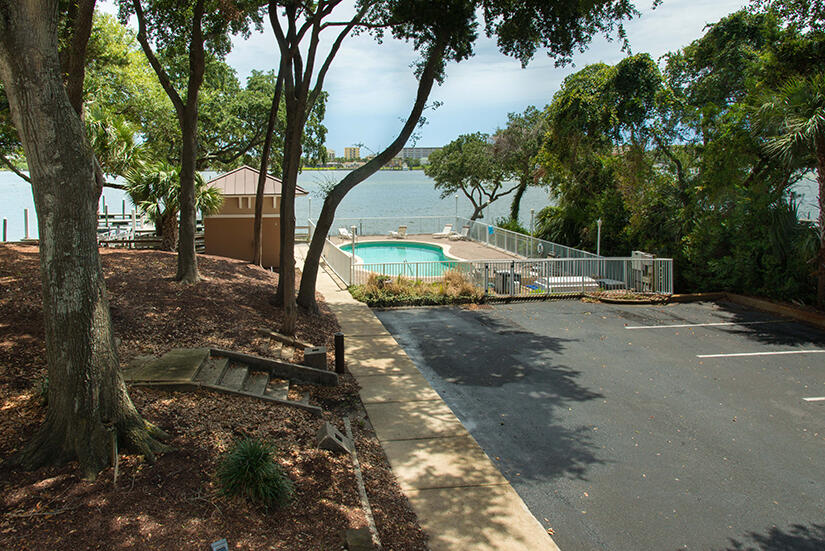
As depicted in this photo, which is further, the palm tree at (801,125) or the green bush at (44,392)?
the palm tree at (801,125)

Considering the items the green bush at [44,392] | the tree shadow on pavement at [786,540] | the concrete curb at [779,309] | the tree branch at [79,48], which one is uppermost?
the tree branch at [79,48]

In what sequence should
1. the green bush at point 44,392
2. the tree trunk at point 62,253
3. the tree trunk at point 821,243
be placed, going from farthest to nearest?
1. the tree trunk at point 821,243
2. the green bush at point 44,392
3. the tree trunk at point 62,253

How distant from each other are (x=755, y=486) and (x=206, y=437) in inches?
239

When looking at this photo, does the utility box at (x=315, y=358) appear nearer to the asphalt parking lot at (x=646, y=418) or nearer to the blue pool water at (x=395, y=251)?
the asphalt parking lot at (x=646, y=418)

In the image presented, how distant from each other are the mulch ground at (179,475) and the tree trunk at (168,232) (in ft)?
23.8

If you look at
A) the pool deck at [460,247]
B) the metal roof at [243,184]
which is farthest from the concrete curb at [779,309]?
the metal roof at [243,184]

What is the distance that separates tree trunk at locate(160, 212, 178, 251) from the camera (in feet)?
56.9

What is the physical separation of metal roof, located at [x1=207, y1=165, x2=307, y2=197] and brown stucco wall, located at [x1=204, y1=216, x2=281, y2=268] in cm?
46

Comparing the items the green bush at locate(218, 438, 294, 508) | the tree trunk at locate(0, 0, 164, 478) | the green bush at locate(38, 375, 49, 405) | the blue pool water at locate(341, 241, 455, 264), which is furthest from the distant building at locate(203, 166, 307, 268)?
the green bush at locate(218, 438, 294, 508)

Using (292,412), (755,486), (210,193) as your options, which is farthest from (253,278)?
(755,486)

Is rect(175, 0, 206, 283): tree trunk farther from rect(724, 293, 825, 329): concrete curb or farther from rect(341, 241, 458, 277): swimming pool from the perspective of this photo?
rect(341, 241, 458, 277): swimming pool

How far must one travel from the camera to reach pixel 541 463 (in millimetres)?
7051

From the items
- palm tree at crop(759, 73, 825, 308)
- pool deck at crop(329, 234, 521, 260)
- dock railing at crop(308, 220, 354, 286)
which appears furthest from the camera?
pool deck at crop(329, 234, 521, 260)

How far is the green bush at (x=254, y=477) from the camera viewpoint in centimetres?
489
